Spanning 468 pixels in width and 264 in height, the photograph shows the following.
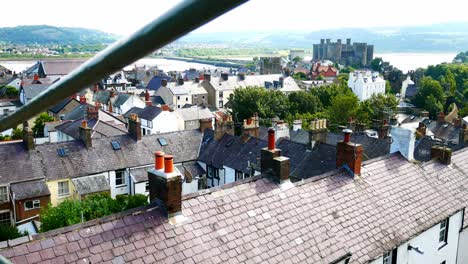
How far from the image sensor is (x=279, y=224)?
48.3 ft

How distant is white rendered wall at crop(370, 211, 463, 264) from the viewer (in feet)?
55.4

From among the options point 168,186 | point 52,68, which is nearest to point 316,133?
point 168,186

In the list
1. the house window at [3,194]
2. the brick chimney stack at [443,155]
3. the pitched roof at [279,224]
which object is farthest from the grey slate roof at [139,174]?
the brick chimney stack at [443,155]

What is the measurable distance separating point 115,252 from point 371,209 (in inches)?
400

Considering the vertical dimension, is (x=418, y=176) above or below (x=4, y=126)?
below

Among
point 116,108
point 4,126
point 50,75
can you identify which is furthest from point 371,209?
point 50,75

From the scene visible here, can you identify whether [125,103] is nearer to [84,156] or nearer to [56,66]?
[84,156]

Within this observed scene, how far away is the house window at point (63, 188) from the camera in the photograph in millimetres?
32312

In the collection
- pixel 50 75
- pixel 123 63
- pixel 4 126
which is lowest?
pixel 50 75

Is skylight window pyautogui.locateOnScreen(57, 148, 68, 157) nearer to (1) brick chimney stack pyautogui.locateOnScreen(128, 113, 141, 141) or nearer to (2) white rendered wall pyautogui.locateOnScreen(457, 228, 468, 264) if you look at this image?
(1) brick chimney stack pyautogui.locateOnScreen(128, 113, 141, 141)

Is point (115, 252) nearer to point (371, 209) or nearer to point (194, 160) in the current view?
point (371, 209)

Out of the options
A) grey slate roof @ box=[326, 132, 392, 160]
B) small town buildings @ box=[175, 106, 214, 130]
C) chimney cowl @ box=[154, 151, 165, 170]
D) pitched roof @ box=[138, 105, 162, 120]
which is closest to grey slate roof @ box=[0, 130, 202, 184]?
pitched roof @ box=[138, 105, 162, 120]

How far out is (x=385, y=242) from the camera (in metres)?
15.9

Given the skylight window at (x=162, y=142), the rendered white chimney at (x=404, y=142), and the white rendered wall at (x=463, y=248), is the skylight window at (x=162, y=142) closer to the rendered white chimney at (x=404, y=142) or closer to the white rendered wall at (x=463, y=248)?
the rendered white chimney at (x=404, y=142)
